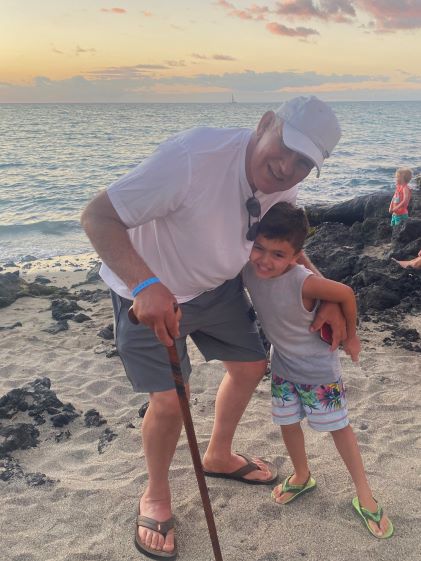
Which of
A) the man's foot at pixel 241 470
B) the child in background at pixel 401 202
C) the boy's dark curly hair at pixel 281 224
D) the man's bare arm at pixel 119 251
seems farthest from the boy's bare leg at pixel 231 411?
the child in background at pixel 401 202

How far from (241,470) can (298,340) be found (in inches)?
39.6

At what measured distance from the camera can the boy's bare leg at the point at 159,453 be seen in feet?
9.70

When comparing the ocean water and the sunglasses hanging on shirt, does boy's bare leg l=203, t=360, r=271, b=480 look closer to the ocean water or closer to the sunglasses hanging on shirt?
the sunglasses hanging on shirt

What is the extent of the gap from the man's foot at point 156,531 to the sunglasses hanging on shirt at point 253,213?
152 centimetres

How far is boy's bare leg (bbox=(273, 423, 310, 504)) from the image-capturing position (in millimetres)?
3293

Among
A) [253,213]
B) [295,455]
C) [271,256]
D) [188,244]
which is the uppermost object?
[253,213]

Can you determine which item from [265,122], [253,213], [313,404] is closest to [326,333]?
[313,404]

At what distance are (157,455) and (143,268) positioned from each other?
1.16 m

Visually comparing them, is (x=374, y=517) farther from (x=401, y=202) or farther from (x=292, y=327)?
(x=401, y=202)

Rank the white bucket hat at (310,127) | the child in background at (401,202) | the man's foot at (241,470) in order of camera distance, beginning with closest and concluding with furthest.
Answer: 1. the white bucket hat at (310,127)
2. the man's foot at (241,470)
3. the child in background at (401,202)

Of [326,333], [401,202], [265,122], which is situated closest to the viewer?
[265,122]

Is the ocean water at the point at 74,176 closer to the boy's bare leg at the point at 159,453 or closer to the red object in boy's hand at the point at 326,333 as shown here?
the boy's bare leg at the point at 159,453

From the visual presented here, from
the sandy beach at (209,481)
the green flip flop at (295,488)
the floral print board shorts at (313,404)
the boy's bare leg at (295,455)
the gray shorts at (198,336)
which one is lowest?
the sandy beach at (209,481)

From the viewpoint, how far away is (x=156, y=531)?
3.10 meters
